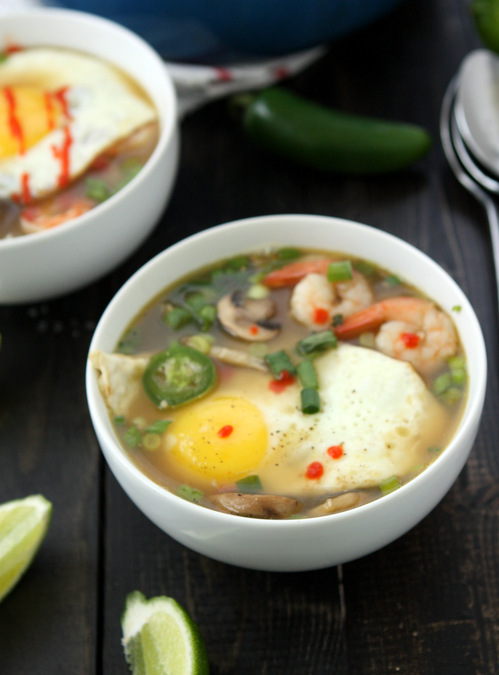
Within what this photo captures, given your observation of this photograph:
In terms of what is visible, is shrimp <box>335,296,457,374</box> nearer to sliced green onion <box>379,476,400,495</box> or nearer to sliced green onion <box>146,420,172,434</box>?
sliced green onion <box>379,476,400,495</box>

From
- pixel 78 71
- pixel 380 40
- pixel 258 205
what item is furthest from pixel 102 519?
pixel 380 40

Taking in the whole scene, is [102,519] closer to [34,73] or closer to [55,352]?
[55,352]

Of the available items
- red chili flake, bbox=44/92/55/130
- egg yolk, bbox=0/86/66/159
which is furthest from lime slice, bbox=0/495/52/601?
red chili flake, bbox=44/92/55/130

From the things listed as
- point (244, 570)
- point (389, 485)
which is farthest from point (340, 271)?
point (244, 570)

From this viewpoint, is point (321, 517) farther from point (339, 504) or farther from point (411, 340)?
point (411, 340)

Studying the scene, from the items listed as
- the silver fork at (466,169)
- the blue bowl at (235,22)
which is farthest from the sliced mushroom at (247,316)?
the blue bowl at (235,22)
